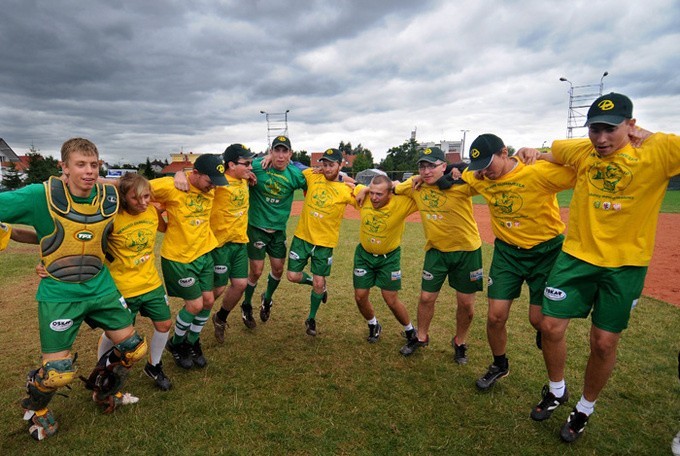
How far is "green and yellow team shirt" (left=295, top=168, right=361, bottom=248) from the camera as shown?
18.1 ft

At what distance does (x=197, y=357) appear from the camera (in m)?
4.63

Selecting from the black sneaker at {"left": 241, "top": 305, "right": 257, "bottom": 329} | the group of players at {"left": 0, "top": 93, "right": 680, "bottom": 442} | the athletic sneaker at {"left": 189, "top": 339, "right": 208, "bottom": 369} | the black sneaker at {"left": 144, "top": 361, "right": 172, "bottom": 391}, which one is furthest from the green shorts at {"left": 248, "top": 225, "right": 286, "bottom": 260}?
the black sneaker at {"left": 144, "top": 361, "right": 172, "bottom": 391}

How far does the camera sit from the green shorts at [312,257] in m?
5.62

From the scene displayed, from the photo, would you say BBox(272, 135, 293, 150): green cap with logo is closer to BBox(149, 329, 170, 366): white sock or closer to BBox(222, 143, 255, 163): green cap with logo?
BBox(222, 143, 255, 163): green cap with logo

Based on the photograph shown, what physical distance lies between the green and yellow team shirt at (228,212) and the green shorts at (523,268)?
127 inches

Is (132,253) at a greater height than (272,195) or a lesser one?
lesser

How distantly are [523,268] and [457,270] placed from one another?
0.83 m

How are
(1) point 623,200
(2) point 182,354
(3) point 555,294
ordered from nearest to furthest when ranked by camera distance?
(1) point 623,200 → (3) point 555,294 → (2) point 182,354

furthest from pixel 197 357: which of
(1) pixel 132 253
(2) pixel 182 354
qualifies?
(1) pixel 132 253

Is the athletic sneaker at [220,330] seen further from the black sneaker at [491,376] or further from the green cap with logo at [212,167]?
the black sneaker at [491,376]

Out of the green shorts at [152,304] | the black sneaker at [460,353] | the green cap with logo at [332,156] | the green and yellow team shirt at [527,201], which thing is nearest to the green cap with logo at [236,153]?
the green cap with logo at [332,156]

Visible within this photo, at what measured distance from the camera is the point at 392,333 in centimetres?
566

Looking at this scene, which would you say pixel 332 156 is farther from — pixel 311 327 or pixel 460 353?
pixel 460 353

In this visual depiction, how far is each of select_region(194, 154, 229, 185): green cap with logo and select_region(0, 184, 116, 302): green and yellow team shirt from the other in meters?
1.18
